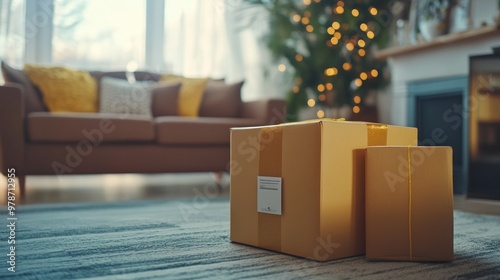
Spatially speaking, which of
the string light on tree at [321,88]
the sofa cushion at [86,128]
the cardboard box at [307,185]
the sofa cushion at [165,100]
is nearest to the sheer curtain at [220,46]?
the string light on tree at [321,88]

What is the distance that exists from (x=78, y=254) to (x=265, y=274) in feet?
1.62

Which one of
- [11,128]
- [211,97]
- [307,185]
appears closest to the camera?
[307,185]

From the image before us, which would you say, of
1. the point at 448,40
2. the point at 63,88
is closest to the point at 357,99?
the point at 448,40

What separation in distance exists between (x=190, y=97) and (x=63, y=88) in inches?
31.6

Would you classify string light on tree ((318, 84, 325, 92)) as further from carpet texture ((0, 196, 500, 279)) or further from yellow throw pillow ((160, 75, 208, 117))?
carpet texture ((0, 196, 500, 279))

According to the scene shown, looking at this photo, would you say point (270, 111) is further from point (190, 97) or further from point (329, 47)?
point (329, 47)

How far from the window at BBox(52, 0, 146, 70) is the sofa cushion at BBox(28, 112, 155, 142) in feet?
4.36

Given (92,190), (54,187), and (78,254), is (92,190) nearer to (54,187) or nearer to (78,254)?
(54,187)

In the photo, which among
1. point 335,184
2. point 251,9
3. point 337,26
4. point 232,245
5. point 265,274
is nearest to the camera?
point 265,274

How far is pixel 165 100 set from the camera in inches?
134

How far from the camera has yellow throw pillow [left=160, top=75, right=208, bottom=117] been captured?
3.43 metres

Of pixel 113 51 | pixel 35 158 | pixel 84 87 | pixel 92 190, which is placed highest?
pixel 113 51

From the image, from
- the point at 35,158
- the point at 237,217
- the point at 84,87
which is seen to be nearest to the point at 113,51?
the point at 84,87

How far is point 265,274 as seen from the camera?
1.12 m
